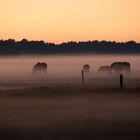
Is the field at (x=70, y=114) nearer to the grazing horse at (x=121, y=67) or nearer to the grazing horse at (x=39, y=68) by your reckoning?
the grazing horse at (x=121, y=67)

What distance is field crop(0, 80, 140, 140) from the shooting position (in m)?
19.0

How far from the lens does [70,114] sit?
79.6 ft

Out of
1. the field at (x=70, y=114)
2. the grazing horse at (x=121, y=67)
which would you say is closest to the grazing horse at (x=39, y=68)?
the grazing horse at (x=121, y=67)

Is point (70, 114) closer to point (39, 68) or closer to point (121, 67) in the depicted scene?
point (39, 68)

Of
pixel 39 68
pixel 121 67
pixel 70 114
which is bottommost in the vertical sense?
pixel 70 114

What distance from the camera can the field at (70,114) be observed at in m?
19.0

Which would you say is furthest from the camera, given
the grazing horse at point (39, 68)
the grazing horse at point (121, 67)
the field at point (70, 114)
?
the grazing horse at point (39, 68)

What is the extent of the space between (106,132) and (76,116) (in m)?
4.23

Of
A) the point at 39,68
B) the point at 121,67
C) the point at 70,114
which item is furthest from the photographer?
the point at 121,67

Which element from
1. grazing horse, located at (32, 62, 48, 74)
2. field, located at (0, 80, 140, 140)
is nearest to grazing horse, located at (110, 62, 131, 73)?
grazing horse, located at (32, 62, 48, 74)

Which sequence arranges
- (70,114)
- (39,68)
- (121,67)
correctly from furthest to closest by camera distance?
(121,67) < (39,68) < (70,114)

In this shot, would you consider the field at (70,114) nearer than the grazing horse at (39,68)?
Yes

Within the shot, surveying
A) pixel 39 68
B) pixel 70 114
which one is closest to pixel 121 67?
pixel 39 68

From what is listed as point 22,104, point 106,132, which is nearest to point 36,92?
point 22,104
